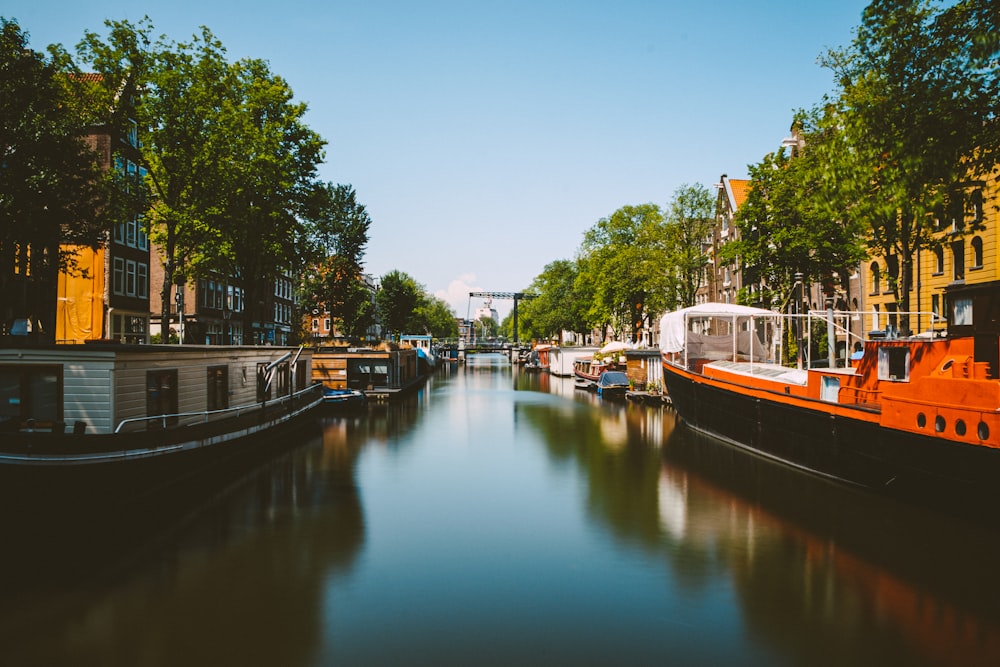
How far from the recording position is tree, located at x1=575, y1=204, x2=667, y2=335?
66250 millimetres

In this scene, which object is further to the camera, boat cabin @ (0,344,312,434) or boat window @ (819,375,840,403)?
boat window @ (819,375,840,403)

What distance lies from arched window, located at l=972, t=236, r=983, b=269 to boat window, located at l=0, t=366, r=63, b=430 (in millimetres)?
41817

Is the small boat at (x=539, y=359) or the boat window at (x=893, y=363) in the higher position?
Result: the boat window at (x=893, y=363)

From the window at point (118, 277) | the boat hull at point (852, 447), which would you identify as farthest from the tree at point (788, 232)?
the window at point (118, 277)

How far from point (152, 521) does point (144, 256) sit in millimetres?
35932

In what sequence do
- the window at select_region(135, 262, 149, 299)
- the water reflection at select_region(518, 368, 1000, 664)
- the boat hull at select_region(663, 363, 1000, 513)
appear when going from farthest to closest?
1. the window at select_region(135, 262, 149, 299)
2. the boat hull at select_region(663, 363, 1000, 513)
3. the water reflection at select_region(518, 368, 1000, 664)

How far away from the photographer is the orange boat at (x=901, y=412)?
49.1ft

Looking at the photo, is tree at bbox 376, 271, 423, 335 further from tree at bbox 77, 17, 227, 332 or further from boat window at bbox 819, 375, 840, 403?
boat window at bbox 819, 375, 840, 403

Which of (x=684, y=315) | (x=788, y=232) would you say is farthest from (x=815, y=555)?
(x=788, y=232)

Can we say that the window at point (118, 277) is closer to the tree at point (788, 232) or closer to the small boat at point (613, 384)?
the small boat at point (613, 384)

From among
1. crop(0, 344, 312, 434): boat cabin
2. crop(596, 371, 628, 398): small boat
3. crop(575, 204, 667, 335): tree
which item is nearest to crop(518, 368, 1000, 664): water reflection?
crop(0, 344, 312, 434): boat cabin

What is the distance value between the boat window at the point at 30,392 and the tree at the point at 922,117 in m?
21.2

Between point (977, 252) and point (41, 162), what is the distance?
44199mm

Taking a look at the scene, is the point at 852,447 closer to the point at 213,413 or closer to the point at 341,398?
the point at 213,413
